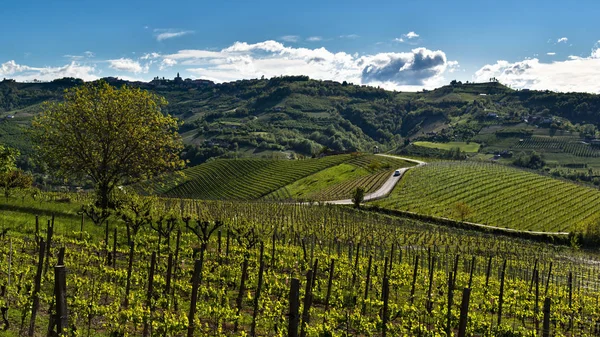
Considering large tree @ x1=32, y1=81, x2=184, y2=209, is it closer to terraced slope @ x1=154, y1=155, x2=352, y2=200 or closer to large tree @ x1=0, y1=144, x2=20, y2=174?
large tree @ x1=0, y1=144, x2=20, y2=174

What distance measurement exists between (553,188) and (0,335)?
117951 millimetres

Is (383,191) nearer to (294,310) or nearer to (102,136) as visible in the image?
(102,136)

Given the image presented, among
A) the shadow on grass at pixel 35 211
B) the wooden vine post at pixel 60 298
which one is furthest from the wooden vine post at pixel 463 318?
the shadow on grass at pixel 35 211

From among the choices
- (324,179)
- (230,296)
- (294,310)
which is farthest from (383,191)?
(294,310)

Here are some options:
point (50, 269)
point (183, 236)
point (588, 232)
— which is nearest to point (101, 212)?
point (183, 236)

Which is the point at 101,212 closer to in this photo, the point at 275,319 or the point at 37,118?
the point at 37,118

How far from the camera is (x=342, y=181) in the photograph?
120938 mm

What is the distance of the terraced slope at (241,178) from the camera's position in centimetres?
12925

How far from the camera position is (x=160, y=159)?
127ft

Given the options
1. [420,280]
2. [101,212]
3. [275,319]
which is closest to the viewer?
[275,319]

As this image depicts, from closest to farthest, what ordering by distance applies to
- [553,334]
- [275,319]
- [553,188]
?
[275,319]
[553,334]
[553,188]

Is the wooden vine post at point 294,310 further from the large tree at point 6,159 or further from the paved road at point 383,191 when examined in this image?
the paved road at point 383,191

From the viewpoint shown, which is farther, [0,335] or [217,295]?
[217,295]

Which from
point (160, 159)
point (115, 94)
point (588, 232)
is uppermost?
point (115, 94)
